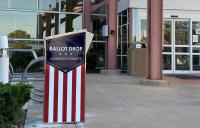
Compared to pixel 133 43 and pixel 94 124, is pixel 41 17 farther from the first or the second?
pixel 94 124

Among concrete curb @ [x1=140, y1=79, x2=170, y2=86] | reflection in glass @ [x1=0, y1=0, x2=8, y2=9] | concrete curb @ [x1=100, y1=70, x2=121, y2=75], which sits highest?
reflection in glass @ [x1=0, y1=0, x2=8, y2=9]

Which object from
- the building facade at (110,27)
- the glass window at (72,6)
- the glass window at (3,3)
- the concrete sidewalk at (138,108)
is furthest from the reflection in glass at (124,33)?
the concrete sidewalk at (138,108)

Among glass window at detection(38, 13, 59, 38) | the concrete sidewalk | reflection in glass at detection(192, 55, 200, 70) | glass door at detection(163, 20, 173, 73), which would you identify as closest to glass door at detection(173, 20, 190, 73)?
glass door at detection(163, 20, 173, 73)

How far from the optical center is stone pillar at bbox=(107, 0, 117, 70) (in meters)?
21.8

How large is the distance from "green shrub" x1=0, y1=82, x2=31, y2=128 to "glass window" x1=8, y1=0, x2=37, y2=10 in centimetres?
1622

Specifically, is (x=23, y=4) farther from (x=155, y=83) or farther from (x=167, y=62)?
(x=155, y=83)

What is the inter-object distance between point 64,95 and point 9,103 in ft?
4.14

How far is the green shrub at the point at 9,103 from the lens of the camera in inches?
252

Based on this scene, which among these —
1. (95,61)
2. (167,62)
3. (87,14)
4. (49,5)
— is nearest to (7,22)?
(49,5)

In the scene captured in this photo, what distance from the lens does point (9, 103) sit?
6.58 metres

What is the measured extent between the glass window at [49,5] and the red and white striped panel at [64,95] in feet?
53.0

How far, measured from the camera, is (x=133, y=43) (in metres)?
20.3

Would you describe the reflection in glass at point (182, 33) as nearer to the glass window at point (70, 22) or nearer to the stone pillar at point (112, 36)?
the stone pillar at point (112, 36)

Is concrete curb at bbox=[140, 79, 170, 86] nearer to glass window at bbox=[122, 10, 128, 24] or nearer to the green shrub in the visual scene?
the green shrub
